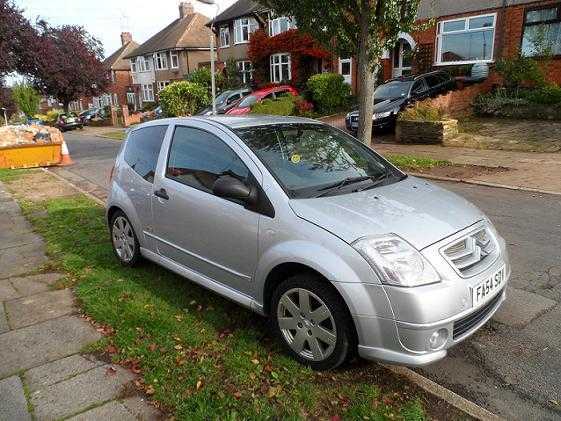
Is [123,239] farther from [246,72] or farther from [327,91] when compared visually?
[246,72]

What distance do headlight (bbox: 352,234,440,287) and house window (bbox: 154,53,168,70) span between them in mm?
46994

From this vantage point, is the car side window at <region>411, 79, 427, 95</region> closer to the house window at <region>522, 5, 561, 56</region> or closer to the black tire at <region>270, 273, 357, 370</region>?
the house window at <region>522, 5, 561, 56</region>

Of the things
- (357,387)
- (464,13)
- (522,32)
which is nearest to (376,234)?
(357,387)

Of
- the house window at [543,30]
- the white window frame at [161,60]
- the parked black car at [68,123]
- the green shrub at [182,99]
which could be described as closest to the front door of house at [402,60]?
the house window at [543,30]

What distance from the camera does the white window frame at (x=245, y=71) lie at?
34062 mm

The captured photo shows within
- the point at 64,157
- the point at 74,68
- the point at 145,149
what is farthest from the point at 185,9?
the point at 145,149

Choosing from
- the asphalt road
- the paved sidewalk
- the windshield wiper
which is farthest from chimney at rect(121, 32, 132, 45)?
the windshield wiper

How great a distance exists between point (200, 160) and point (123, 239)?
5.54ft

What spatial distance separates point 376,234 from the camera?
9.14 ft

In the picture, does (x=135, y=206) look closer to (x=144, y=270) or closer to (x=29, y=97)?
(x=144, y=270)

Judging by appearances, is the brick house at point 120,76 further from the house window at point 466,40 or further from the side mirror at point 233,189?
Answer: the side mirror at point 233,189

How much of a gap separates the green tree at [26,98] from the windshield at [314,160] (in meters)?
44.0

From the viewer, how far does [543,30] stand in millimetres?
17156

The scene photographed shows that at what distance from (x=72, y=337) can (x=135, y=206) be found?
4.71 ft
